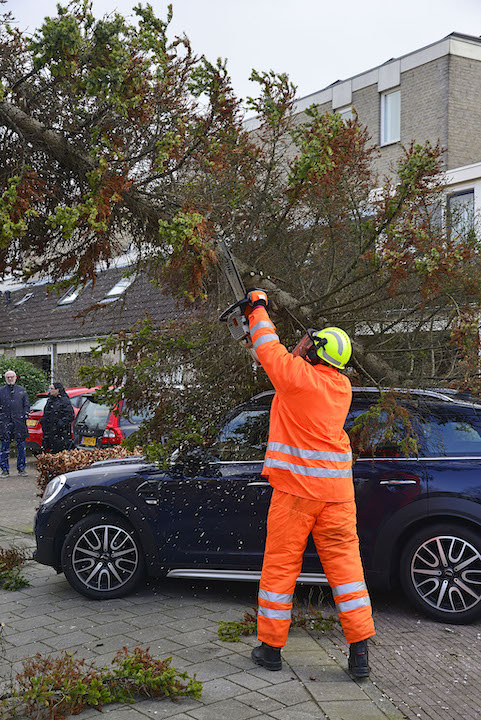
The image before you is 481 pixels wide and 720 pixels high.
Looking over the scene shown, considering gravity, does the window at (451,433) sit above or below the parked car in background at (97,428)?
above

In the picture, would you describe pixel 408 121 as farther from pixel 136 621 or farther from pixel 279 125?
pixel 136 621

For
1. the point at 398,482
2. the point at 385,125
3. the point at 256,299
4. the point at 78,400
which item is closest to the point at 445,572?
the point at 398,482

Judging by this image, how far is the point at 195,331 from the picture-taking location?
6746mm

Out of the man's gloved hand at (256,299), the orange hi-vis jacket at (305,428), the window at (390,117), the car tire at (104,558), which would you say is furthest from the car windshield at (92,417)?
the window at (390,117)

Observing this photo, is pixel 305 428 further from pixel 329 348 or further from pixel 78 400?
pixel 78 400

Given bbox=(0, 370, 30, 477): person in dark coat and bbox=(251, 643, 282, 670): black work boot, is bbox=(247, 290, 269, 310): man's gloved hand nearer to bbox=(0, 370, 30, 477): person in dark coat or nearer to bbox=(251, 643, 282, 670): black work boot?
bbox=(251, 643, 282, 670): black work boot

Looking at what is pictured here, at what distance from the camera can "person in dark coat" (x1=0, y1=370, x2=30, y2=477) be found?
14.5m

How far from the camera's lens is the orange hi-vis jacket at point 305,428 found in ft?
15.1

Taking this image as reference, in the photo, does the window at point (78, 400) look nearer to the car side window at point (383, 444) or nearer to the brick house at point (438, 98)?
the car side window at point (383, 444)

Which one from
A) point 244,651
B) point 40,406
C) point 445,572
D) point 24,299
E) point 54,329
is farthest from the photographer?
point 24,299

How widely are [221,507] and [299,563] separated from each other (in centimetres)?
137

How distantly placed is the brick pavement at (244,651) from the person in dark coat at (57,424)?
575 centimetres

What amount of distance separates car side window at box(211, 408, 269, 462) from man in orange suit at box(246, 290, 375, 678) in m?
1.39

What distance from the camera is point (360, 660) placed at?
445cm
